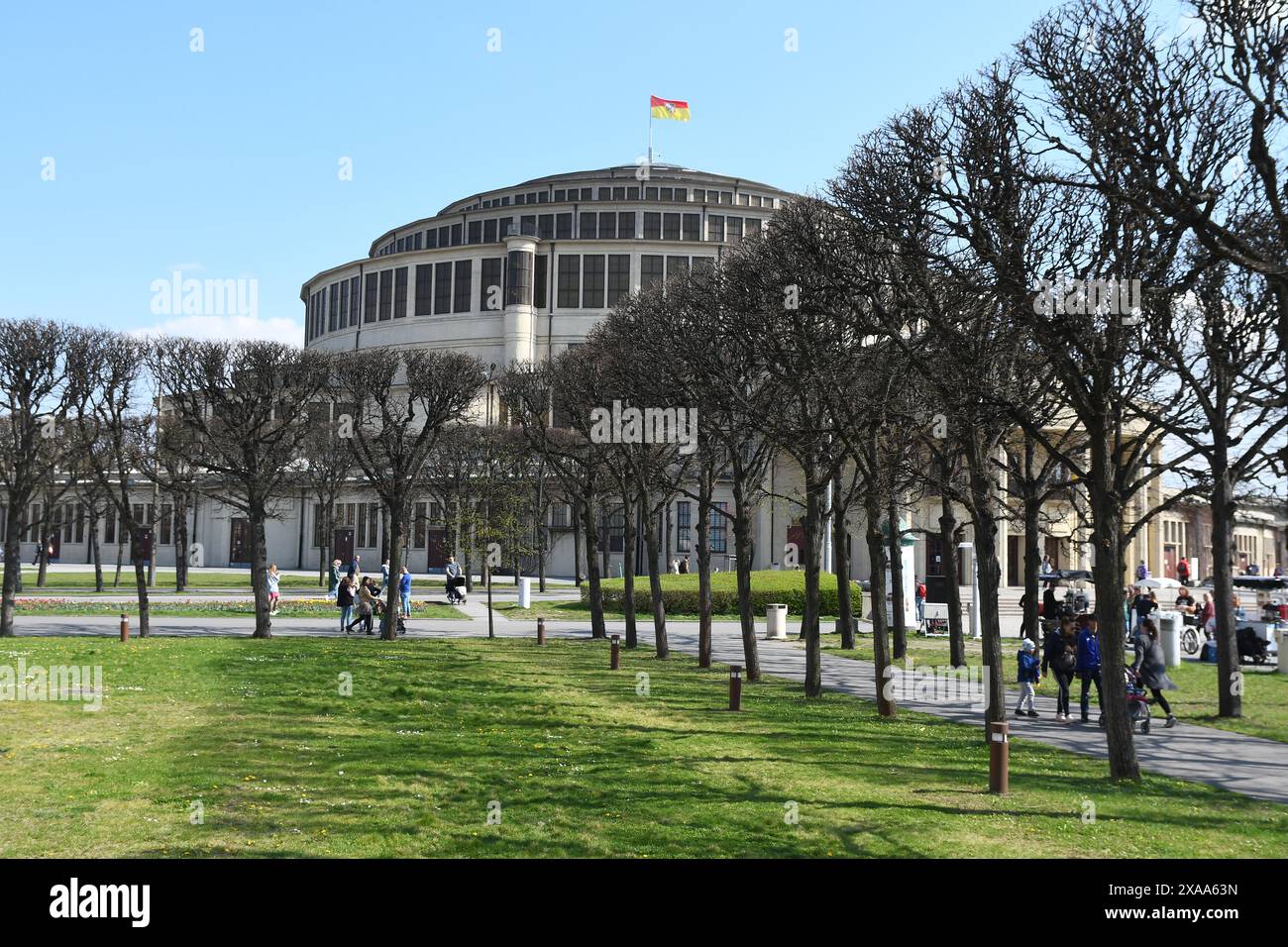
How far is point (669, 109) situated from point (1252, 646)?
198 feet

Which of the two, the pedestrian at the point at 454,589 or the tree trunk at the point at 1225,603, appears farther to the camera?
the pedestrian at the point at 454,589

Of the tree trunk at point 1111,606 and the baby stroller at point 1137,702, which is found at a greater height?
the tree trunk at point 1111,606

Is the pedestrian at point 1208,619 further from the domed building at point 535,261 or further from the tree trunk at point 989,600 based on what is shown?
the domed building at point 535,261

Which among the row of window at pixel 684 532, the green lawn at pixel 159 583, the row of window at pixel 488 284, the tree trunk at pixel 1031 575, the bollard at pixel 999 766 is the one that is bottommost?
the bollard at pixel 999 766

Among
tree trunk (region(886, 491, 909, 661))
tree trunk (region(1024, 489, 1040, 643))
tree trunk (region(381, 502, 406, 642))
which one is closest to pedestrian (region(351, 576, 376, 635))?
tree trunk (region(381, 502, 406, 642))

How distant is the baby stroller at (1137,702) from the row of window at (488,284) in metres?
62.6

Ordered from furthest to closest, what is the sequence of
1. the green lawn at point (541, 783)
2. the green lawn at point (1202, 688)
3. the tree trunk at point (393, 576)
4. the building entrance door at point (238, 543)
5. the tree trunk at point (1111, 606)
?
the building entrance door at point (238, 543)
the tree trunk at point (393, 576)
the green lawn at point (1202, 688)
the tree trunk at point (1111, 606)
the green lawn at point (541, 783)

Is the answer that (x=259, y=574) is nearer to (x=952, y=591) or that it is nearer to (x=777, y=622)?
(x=777, y=622)

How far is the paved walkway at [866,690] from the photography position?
1376 cm

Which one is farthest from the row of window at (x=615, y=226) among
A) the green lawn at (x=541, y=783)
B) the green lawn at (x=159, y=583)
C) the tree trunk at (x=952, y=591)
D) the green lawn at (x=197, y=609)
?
the green lawn at (x=541, y=783)

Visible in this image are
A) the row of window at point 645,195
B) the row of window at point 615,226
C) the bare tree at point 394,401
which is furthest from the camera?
the row of window at point 645,195
